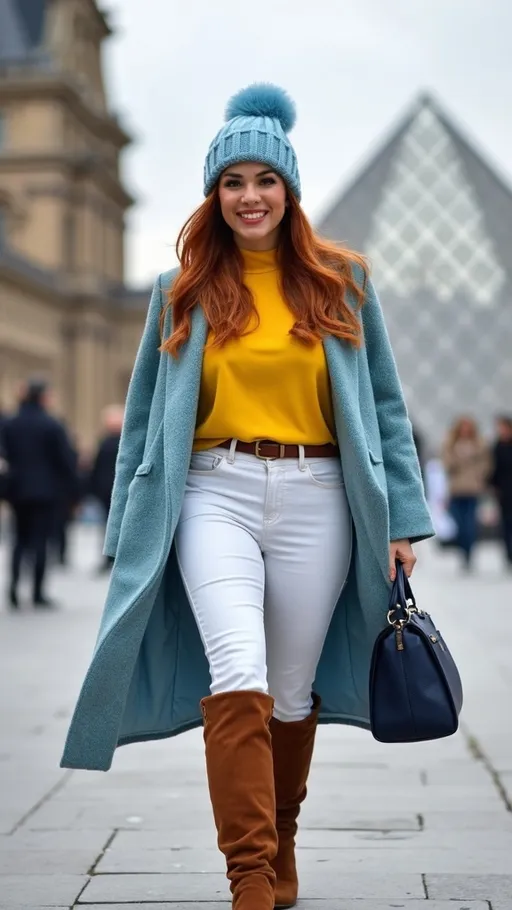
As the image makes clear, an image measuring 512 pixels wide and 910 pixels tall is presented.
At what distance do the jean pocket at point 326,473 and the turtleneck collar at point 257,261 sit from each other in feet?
1.22

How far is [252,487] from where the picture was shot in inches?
116

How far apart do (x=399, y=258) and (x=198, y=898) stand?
42.9 m

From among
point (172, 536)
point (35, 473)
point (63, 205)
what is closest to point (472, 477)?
point (35, 473)

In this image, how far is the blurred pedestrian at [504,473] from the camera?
1442 centimetres

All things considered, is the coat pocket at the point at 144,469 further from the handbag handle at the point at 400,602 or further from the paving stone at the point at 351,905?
the paving stone at the point at 351,905

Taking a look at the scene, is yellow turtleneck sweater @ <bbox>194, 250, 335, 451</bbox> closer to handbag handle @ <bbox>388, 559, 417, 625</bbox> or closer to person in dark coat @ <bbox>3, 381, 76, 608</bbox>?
handbag handle @ <bbox>388, 559, 417, 625</bbox>

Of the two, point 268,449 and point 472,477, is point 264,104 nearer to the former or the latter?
point 268,449

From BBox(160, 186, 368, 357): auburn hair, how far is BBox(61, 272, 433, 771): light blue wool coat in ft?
0.11

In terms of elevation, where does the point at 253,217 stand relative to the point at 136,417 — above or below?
above

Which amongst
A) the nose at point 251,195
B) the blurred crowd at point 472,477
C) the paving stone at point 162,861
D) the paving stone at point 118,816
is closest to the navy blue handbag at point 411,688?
the paving stone at point 162,861

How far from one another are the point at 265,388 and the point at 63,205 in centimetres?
5620

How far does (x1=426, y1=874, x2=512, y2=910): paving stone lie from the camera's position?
10.3 feet

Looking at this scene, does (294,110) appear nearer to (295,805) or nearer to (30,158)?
(295,805)

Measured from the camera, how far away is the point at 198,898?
3.15m
